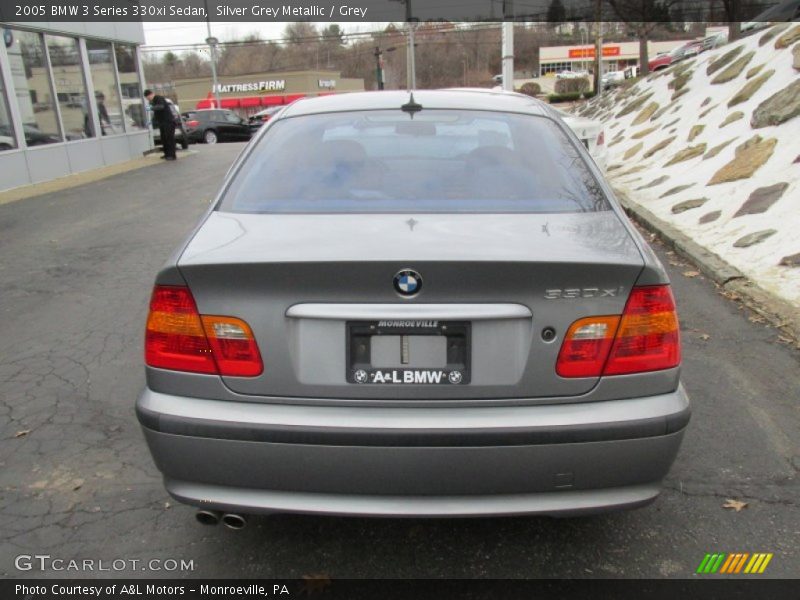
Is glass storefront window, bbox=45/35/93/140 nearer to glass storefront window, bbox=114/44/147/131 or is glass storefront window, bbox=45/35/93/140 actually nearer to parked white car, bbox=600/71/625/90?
glass storefront window, bbox=114/44/147/131

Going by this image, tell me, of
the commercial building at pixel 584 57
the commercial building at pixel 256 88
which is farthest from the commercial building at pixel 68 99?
the commercial building at pixel 584 57

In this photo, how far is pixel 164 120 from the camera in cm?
1725

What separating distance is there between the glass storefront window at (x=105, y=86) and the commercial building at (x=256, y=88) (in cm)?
4894

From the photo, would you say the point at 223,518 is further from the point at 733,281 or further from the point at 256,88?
the point at 256,88

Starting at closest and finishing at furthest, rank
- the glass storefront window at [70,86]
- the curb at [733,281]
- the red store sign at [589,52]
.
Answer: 1. the curb at [733,281]
2. the glass storefront window at [70,86]
3. the red store sign at [589,52]

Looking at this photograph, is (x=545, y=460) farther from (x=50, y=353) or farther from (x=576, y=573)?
(x=50, y=353)

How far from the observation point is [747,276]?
5391 millimetres

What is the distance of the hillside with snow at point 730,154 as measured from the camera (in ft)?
19.3

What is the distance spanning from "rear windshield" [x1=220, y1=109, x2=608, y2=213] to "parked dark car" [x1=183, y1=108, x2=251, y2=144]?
28547mm

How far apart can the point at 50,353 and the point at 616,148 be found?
10.9 meters

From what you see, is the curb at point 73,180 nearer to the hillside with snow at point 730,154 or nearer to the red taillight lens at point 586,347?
the hillside with snow at point 730,154

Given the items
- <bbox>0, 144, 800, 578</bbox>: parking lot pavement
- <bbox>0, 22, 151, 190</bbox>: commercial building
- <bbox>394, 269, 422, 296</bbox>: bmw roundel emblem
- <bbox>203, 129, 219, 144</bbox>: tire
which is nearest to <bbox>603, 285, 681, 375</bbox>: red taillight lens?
<bbox>394, 269, 422, 296</bbox>: bmw roundel emblem

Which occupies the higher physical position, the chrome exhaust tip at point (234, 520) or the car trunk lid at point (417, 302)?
the car trunk lid at point (417, 302)

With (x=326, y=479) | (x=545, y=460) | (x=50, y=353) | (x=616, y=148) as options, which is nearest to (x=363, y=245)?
(x=326, y=479)
